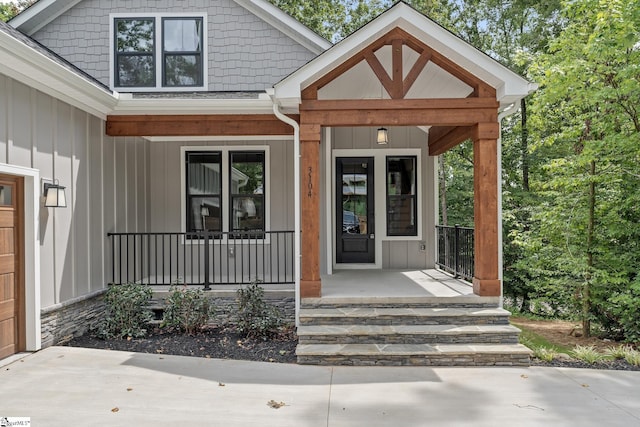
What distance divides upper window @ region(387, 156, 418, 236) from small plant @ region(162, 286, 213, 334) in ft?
13.0

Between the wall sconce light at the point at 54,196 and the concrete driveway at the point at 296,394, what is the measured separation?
5.83ft

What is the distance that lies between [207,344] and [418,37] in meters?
4.84

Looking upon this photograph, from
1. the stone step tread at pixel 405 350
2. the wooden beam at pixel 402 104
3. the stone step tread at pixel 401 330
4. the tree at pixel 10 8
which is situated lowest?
the stone step tread at pixel 405 350

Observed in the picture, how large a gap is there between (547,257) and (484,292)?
3.59m

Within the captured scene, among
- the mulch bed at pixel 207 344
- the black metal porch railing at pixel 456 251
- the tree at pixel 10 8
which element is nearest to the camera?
the mulch bed at pixel 207 344

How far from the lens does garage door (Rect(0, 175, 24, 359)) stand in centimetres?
483

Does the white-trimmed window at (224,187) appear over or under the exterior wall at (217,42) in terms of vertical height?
under

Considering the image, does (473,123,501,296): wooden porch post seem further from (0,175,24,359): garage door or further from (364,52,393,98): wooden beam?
(0,175,24,359): garage door

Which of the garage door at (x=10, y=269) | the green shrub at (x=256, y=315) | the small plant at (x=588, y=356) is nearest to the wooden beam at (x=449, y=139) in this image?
the small plant at (x=588, y=356)

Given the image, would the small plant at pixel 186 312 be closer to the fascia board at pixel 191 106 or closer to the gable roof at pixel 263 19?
the fascia board at pixel 191 106

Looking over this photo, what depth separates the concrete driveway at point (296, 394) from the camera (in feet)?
11.6

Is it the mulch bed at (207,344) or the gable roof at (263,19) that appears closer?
the mulch bed at (207,344)

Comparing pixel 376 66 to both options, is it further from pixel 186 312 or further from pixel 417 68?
pixel 186 312

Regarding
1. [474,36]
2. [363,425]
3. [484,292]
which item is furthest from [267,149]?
[474,36]
